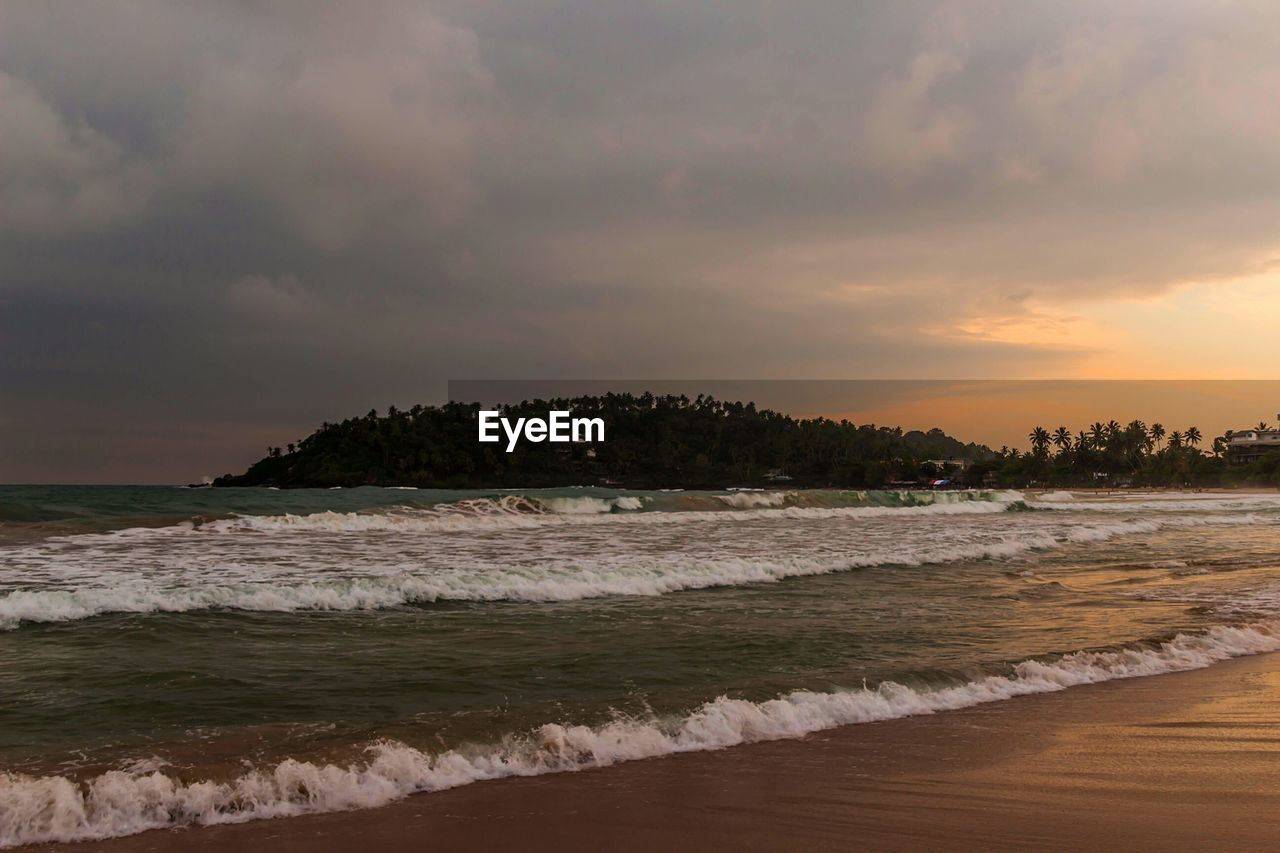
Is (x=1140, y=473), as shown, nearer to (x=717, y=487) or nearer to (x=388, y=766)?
(x=717, y=487)

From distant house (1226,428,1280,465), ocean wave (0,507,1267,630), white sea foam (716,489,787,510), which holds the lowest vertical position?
white sea foam (716,489,787,510)

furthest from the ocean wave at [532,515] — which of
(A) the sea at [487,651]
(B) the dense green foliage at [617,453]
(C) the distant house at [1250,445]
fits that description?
(C) the distant house at [1250,445]

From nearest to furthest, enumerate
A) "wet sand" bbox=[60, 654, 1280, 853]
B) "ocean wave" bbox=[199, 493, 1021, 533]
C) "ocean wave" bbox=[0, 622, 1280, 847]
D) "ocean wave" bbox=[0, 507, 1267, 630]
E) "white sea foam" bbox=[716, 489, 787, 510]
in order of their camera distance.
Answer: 1. "wet sand" bbox=[60, 654, 1280, 853]
2. "ocean wave" bbox=[0, 622, 1280, 847]
3. "ocean wave" bbox=[0, 507, 1267, 630]
4. "ocean wave" bbox=[199, 493, 1021, 533]
5. "white sea foam" bbox=[716, 489, 787, 510]

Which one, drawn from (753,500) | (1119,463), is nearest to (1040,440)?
(1119,463)

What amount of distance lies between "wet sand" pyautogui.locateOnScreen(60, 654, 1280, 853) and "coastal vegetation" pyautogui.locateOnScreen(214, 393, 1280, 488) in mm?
108371

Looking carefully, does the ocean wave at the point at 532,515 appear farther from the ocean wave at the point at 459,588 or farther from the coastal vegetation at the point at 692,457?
the coastal vegetation at the point at 692,457

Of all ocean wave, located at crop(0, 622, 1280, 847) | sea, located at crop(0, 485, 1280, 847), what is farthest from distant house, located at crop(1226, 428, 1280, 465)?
ocean wave, located at crop(0, 622, 1280, 847)

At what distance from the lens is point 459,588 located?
12.5m

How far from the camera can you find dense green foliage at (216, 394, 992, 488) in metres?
115

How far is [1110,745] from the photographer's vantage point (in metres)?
5.68

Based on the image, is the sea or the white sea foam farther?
the white sea foam

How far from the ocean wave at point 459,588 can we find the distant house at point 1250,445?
137 metres

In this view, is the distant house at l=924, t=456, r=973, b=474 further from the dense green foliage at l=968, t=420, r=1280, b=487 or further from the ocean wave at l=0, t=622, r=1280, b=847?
the ocean wave at l=0, t=622, r=1280, b=847

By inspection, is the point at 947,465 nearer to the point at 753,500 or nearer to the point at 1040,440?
the point at 1040,440
